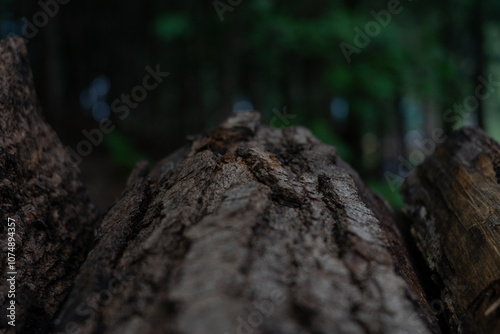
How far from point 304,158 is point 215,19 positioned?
4522 mm

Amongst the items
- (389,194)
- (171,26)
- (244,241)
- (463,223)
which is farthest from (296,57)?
(244,241)

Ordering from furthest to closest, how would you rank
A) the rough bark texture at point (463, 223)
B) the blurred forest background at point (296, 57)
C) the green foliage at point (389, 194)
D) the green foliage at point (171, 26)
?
the blurred forest background at point (296, 57) < the green foliage at point (171, 26) < the green foliage at point (389, 194) < the rough bark texture at point (463, 223)

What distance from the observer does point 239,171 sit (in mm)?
1663

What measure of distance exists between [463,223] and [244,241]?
3.83ft

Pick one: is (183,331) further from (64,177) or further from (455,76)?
(455,76)

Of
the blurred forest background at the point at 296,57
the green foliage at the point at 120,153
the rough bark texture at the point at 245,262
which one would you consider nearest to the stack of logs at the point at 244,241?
the rough bark texture at the point at 245,262

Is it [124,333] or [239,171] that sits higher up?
[239,171]

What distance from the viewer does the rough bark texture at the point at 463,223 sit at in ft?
4.60

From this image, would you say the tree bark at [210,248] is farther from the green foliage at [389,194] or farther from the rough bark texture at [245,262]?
the green foliage at [389,194]

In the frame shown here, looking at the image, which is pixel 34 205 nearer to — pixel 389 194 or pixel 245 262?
pixel 245 262

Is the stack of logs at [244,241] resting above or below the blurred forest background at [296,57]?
below

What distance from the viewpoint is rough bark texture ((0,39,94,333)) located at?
63.3 inches

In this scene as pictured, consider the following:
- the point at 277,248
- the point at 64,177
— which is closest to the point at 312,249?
the point at 277,248

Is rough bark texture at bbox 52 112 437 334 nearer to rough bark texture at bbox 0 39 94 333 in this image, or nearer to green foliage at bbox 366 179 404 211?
rough bark texture at bbox 0 39 94 333
